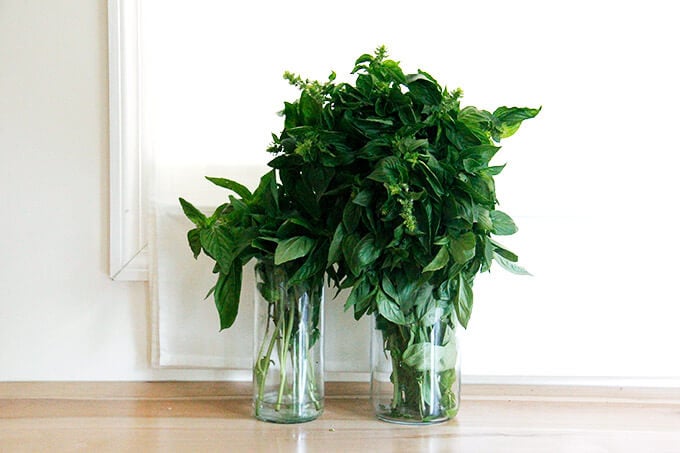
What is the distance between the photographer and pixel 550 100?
1.16m

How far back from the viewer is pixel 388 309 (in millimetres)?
953

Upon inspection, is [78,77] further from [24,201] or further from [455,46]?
[455,46]

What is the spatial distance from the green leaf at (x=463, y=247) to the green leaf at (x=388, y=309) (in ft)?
0.33

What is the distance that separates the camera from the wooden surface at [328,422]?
0.94 metres

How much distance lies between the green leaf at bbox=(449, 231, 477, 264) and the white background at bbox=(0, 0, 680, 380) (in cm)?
25

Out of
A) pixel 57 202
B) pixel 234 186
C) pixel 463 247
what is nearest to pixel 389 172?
pixel 463 247

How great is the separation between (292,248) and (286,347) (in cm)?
14

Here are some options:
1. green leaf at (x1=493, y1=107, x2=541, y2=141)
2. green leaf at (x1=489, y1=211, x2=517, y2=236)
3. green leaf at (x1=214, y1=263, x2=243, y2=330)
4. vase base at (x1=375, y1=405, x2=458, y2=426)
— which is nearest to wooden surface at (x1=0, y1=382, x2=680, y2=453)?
vase base at (x1=375, y1=405, x2=458, y2=426)

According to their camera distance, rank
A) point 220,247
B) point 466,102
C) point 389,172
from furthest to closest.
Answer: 1. point 466,102
2. point 220,247
3. point 389,172

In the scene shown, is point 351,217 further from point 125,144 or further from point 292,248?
point 125,144

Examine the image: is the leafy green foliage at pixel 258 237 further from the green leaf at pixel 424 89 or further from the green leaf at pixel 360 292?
the green leaf at pixel 424 89

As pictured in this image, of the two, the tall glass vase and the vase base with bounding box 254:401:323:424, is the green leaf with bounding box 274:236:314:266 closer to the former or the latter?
the tall glass vase

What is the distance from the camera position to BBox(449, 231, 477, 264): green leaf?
2.95ft

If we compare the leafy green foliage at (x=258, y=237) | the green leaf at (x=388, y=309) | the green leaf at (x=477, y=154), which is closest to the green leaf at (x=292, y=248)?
the leafy green foliage at (x=258, y=237)
